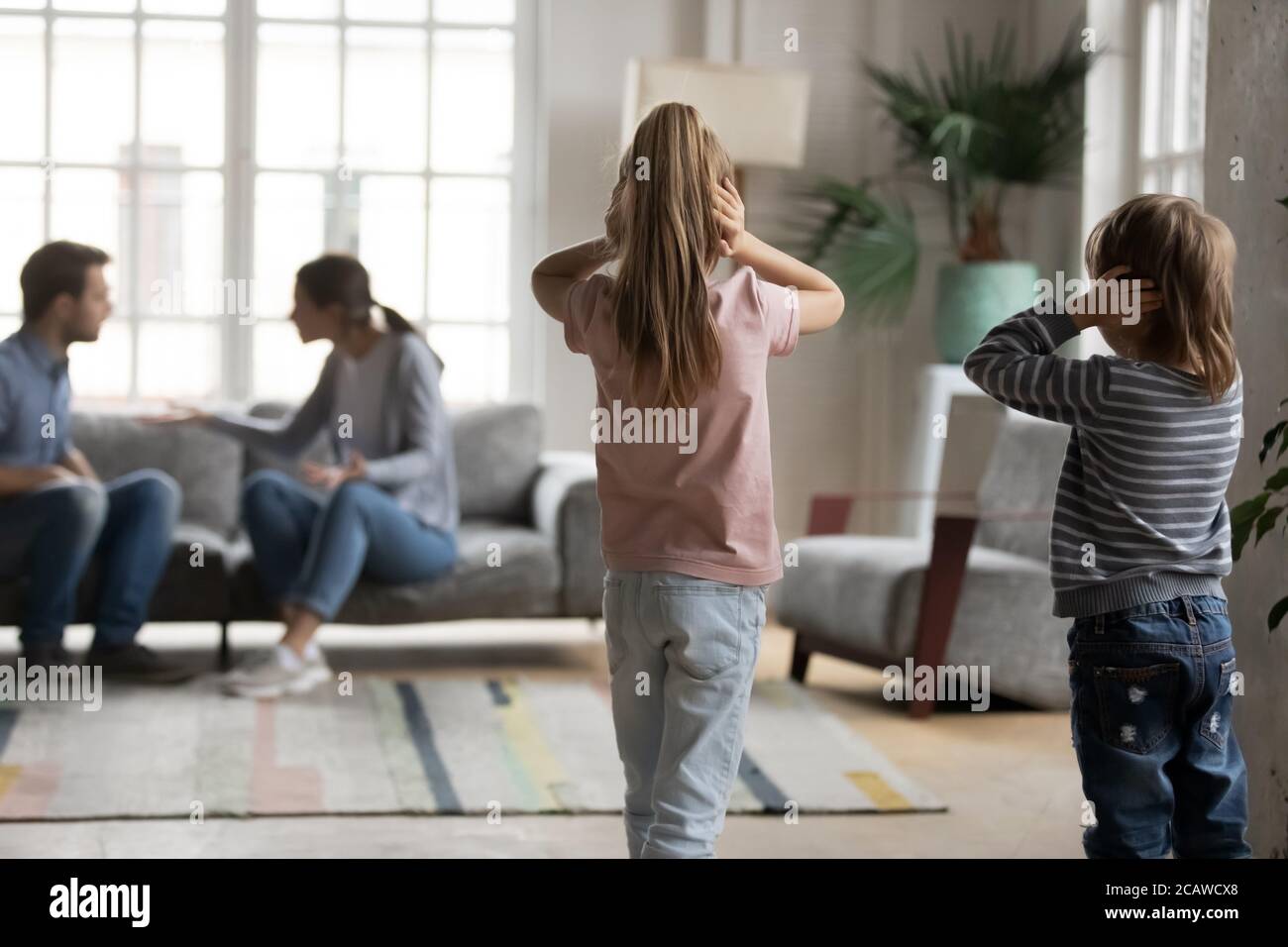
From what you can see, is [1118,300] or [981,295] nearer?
[1118,300]

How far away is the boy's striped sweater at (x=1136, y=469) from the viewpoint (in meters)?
1.78

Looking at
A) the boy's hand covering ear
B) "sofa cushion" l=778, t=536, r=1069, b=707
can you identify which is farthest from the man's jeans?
the boy's hand covering ear

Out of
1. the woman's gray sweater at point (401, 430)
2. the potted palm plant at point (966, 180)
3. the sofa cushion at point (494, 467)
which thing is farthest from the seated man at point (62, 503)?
the potted palm plant at point (966, 180)

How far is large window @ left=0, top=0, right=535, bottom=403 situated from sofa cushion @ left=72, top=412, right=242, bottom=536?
24.1 inches

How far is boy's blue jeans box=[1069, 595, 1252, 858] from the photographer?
1.77m

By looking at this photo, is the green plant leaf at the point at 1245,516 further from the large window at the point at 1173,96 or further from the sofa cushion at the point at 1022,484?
the large window at the point at 1173,96

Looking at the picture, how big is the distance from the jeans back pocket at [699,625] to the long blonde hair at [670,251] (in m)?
0.21

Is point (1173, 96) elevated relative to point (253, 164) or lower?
elevated

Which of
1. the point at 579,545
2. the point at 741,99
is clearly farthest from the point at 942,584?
the point at 741,99

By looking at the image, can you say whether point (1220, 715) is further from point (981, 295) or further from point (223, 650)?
point (981, 295)

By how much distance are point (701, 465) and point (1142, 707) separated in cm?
56

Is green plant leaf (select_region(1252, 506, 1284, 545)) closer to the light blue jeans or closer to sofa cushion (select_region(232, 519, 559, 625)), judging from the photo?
the light blue jeans

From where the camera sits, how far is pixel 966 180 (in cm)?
501
